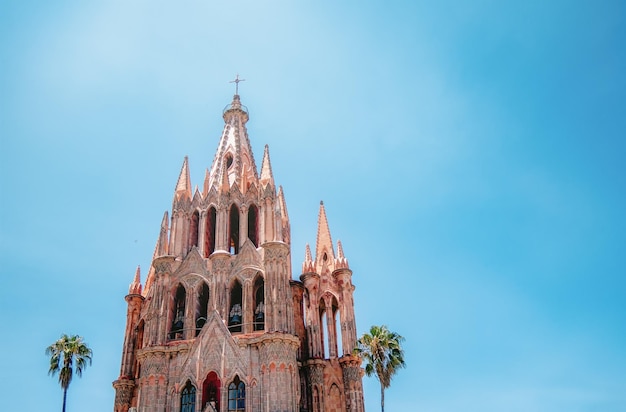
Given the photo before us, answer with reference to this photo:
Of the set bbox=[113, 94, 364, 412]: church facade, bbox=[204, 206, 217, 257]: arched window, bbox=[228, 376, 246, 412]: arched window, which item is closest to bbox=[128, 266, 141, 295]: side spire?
bbox=[113, 94, 364, 412]: church facade

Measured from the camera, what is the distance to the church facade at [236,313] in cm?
3556

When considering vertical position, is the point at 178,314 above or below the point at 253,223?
below

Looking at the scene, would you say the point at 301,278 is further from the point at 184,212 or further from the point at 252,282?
the point at 184,212

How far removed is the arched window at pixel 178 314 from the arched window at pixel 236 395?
5803 mm

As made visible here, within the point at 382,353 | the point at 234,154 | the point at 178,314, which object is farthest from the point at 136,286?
the point at 382,353

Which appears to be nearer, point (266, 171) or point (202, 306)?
point (202, 306)

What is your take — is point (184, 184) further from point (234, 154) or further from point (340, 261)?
point (340, 261)

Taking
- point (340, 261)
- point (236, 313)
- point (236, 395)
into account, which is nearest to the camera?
point (236, 395)

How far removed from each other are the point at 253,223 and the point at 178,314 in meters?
8.57

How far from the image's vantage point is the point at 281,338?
116ft

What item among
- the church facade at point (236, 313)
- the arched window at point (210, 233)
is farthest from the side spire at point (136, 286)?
the arched window at point (210, 233)

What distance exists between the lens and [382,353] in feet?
117

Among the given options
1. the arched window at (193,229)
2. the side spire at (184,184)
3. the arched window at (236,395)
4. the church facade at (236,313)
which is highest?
the side spire at (184,184)

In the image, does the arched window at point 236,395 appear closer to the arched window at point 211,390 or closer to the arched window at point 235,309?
the arched window at point 211,390
